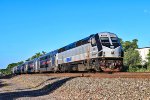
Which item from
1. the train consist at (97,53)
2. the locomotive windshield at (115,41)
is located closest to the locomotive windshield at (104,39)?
the train consist at (97,53)

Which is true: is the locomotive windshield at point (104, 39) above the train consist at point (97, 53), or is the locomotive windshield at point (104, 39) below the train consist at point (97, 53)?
above

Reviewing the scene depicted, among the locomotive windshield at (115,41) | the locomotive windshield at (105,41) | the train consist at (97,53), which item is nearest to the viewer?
the train consist at (97,53)

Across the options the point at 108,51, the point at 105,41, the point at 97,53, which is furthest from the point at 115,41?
the point at 97,53

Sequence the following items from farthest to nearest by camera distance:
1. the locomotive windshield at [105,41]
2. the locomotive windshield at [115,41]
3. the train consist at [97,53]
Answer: the locomotive windshield at [115,41] < the locomotive windshield at [105,41] < the train consist at [97,53]

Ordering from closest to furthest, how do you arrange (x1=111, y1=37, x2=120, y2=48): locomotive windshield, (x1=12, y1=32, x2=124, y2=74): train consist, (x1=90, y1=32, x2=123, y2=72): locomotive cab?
(x1=90, y1=32, x2=123, y2=72): locomotive cab → (x1=12, y1=32, x2=124, y2=74): train consist → (x1=111, y1=37, x2=120, y2=48): locomotive windshield

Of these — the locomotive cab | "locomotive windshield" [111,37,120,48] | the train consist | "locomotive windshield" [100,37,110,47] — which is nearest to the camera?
the locomotive cab

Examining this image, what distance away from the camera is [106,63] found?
28.0 meters

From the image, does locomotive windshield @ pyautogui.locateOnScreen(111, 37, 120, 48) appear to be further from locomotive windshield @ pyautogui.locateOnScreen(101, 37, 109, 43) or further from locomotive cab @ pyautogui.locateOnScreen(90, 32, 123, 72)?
locomotive windshield @ pyautogui.locateOnScreen(101, 37, 109, 43)

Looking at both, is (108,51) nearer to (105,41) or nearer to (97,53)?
(97,53)

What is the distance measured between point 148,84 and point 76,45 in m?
20.8

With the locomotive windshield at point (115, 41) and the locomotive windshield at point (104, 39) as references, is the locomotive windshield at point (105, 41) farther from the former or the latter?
the locomotive windshield at point (115, 41)

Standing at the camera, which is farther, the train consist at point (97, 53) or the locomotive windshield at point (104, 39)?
the locomotive windshield at point (104, 39)

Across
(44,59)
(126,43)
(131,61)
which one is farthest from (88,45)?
(126,43)

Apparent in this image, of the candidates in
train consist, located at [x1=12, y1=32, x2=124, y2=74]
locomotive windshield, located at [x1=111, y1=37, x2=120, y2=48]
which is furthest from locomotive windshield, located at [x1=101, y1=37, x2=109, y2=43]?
Answer: locomotive windshield, located at [x1=111, y1=37, x2=120, y2=48]
